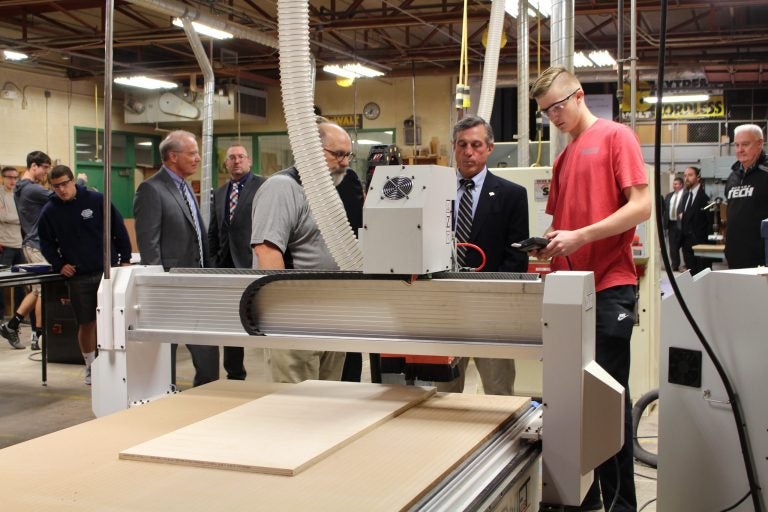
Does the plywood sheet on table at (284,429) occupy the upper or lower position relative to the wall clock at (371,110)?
lower

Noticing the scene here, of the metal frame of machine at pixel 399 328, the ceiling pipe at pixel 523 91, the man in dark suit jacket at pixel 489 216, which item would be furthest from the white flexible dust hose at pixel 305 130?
the ceiling pipe at pixel 523 91

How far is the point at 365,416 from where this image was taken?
1551 millimetres

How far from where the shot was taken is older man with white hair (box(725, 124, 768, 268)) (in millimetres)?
4441

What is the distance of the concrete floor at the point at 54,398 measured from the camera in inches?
149

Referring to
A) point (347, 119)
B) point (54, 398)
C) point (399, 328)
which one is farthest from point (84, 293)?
point (347, 119)

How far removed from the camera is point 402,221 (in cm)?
153

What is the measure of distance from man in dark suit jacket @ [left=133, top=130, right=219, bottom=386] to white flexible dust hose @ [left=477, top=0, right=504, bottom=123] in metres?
1.50

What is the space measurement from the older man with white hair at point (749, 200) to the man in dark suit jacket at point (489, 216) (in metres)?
2.18

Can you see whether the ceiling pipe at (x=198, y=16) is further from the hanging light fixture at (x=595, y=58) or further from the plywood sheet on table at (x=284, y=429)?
the plywood sheet on table at (x=284, y=429)

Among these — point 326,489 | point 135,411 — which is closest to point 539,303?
point 326,489

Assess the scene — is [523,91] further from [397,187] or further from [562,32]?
[397,187]

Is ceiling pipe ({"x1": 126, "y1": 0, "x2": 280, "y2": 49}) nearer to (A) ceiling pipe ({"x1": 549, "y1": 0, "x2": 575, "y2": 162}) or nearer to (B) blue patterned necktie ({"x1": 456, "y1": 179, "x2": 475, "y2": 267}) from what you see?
(A) ceiling pipe ({"x1": 549, "y1": 0, "x2": 575, "y2": 162})

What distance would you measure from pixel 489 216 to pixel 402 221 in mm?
1423

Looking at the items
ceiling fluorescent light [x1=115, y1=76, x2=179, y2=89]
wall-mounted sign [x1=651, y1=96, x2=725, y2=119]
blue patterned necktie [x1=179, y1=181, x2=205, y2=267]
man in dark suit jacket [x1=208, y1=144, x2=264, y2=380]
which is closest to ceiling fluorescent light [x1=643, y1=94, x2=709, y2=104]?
wall-mounted sign [x1=651, y1=96, x2=725, y2=119]
